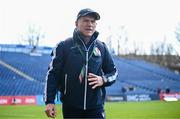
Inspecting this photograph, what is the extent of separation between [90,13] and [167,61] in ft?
253

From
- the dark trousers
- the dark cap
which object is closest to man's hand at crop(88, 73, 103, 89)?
the dark trousers

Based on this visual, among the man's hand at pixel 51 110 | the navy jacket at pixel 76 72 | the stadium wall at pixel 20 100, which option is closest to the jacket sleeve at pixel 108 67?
the navy jacket at pixel 76 72

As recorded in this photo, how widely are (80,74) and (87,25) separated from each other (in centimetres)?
53

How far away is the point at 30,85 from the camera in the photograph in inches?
1559

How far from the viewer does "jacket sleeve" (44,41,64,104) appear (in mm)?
4387

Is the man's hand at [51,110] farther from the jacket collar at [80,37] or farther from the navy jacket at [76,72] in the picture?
the jacket collar at [80,37]

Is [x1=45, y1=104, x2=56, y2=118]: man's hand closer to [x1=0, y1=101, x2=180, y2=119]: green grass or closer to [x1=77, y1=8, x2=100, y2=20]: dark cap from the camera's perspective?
[x1=77, y1=8, x2=100, y2=20]: dark cap

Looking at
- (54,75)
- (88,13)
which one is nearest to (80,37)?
(88,13)

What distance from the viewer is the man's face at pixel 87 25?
4445 mm

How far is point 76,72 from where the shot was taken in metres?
4.39

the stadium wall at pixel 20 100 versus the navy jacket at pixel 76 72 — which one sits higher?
the navy jacket at pixel 76 72

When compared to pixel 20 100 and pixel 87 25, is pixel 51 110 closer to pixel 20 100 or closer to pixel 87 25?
pixel 87 25

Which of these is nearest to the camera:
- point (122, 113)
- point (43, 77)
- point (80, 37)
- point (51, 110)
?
point (51, 110)

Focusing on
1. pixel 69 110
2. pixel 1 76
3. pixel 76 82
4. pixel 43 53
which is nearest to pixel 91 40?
pixel 76 82
